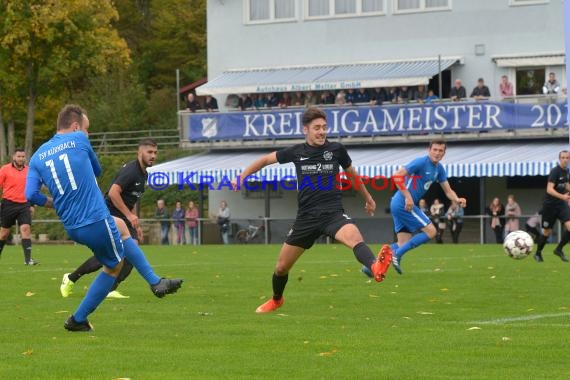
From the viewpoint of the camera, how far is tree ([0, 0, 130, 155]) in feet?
178

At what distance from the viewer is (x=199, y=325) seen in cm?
1197

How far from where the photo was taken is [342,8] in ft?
154

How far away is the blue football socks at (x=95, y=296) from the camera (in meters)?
11.3

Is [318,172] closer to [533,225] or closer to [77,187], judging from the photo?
[77,187]

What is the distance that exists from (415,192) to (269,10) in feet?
97.4

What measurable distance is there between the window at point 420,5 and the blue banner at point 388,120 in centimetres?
402

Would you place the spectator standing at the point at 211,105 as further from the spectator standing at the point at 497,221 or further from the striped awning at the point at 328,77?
the spectator standing at the point at 497,221

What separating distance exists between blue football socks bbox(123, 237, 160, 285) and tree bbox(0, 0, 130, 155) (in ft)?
136

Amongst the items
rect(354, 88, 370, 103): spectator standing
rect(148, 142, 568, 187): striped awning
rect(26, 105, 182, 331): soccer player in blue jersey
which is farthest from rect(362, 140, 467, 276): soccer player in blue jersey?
rect(354, 88, 370, 103): spectator standing

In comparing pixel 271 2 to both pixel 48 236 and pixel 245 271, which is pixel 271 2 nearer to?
pixel 48 236

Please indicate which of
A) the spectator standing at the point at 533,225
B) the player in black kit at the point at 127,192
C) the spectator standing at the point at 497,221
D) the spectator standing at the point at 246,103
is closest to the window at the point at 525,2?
the spectator standing at the point at 497,221

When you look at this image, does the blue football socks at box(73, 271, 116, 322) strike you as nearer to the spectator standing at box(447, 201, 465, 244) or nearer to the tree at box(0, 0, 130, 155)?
the spectator standing at box(447, 201, 465, 244)

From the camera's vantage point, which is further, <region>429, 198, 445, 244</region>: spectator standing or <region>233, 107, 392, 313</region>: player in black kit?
<region>429, 198, 445, 244</region>: spectator standing

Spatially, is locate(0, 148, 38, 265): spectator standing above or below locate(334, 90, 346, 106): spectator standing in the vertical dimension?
below
